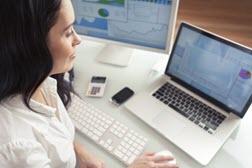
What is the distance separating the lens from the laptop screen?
786mm

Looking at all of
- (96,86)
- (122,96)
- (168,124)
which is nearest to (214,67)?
(168,124)

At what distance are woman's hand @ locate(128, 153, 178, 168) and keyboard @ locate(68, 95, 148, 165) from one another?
32 mm

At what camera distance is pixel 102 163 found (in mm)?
782

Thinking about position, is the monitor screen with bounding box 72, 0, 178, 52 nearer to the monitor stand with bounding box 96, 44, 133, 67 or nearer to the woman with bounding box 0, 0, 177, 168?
the monitor stand with bounding box 96, 44, 133, 67

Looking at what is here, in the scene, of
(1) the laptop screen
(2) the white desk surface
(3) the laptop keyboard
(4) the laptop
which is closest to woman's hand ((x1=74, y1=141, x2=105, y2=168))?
(2) the white desk surface

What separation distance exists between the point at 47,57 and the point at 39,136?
21cm

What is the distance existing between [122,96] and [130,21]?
0.29 metres

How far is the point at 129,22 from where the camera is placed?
100cm

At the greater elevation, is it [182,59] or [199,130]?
[182,59]

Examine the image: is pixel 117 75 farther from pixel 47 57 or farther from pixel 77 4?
pixel 47 57

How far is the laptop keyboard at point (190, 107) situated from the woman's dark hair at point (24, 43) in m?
0.48

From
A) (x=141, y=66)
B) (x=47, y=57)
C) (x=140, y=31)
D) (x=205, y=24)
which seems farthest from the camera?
(x=205, y=24)

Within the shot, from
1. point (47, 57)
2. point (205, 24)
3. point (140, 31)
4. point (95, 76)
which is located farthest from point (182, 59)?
point (205, 24)

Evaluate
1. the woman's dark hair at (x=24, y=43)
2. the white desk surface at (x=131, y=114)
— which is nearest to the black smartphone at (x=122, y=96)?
the white desk surface at (x=131, y=114)
